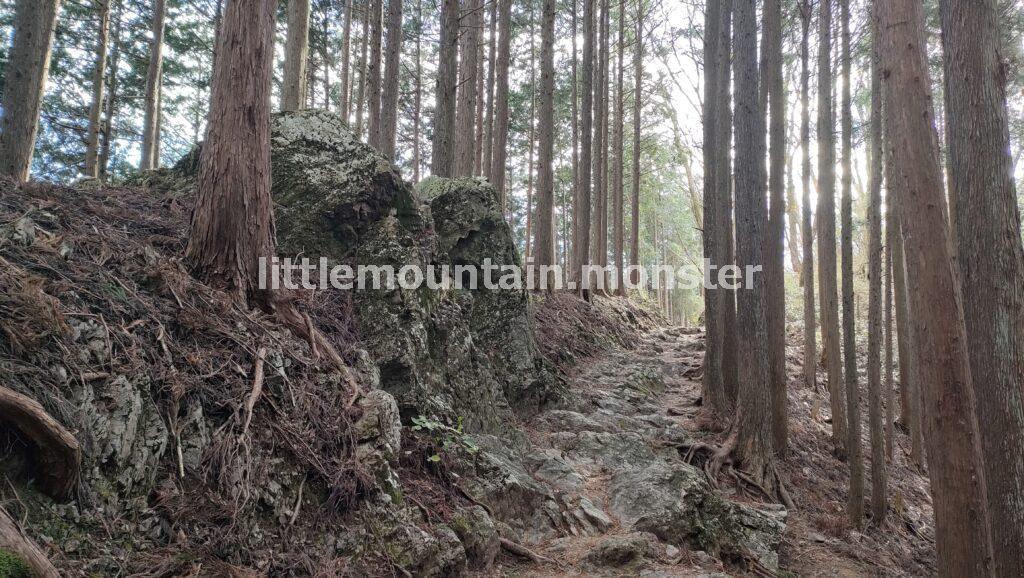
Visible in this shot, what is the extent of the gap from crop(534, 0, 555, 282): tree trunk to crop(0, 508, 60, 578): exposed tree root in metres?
10.4

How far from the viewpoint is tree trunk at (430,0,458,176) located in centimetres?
887

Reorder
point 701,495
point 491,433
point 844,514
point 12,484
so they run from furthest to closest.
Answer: point 844,514 → point 491,433 → point 701,495 → point 12,484

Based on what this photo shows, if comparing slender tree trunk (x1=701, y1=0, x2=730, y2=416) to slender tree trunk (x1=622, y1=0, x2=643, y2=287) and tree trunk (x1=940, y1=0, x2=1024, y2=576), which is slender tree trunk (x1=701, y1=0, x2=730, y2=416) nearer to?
tree trunk (x1=940, y1=0, x2=1024, y2=576)

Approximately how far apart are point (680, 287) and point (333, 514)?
130 ft

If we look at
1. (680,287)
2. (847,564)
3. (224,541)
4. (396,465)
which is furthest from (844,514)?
(680,287)

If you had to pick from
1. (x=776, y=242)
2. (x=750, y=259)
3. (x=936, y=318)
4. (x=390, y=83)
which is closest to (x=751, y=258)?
(x=750, y=259)

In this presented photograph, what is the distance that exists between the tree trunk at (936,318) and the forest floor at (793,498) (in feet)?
5.50

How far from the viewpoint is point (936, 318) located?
3562mm

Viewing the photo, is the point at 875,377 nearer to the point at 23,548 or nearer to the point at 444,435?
the point at 444,435

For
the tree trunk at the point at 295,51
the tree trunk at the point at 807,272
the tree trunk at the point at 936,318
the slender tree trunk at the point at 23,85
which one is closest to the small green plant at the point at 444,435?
the tree trunk at the point at 936,318

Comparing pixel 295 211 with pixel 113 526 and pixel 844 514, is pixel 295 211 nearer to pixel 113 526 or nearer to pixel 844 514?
pixel 113 526

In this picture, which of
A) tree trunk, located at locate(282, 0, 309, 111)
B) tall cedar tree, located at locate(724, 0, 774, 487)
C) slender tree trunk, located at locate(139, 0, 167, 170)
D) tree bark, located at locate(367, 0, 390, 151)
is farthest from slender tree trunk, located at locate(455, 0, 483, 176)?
slender tree trunk, located at locate(139, 0, 167, 170)

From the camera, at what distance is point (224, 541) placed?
263 cm

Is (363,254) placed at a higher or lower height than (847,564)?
higher
